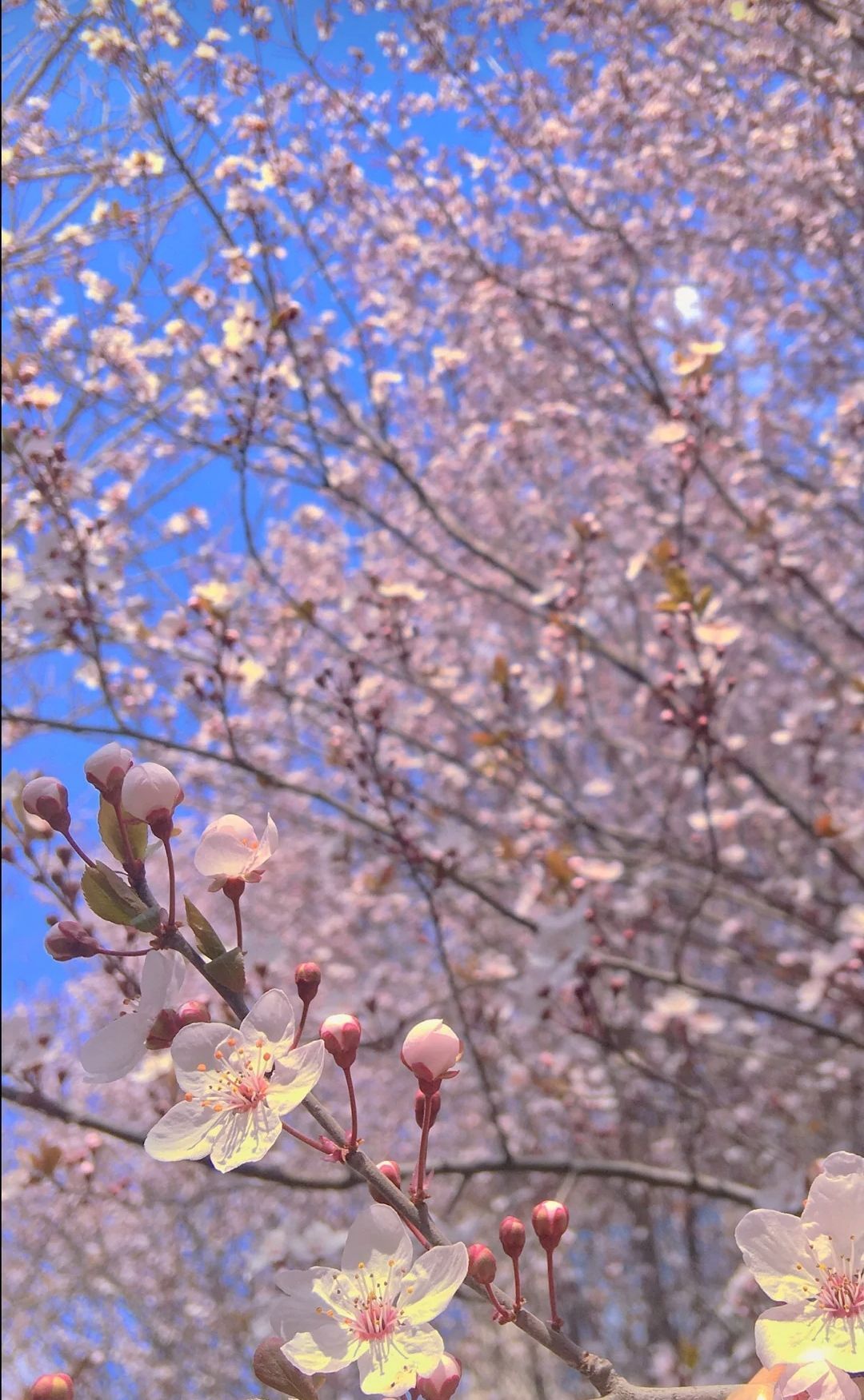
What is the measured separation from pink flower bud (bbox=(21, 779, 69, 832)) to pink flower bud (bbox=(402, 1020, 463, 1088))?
43 centimetres

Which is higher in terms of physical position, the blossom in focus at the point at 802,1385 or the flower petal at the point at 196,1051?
the flower petal at the point at 196,1051

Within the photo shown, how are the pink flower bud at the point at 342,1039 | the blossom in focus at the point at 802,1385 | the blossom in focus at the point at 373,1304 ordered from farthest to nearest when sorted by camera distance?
the pink flower bud at the point at 342,1039
the blossom in focus at the point at 373,1304
the blossom in focus at the point at 802,1385

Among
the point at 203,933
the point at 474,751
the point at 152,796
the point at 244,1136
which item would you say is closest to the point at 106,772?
the point at 152,796

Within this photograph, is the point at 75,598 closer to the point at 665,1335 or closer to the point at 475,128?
the point at 475,128

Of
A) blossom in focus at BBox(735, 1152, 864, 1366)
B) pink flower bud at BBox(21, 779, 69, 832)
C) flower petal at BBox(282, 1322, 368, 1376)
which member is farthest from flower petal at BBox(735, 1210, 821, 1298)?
pink flower bud at BBox(21, 779, 69, 832)

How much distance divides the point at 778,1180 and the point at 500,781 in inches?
62.4

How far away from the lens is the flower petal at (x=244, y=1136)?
89 centimetres

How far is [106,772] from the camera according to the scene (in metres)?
0.89

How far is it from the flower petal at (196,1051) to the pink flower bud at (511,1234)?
12.9 inches

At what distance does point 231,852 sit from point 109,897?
18 cm

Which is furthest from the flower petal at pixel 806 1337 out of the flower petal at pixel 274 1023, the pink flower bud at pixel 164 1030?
the pink flower bud at pixel 164 1030

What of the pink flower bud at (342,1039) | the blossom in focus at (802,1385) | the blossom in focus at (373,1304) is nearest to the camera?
the blossom in focus at (802,1385)

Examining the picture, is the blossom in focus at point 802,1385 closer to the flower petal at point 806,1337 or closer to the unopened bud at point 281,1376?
the flower petal at point 806,1337

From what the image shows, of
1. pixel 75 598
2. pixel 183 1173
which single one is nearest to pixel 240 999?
pixel 75 598
